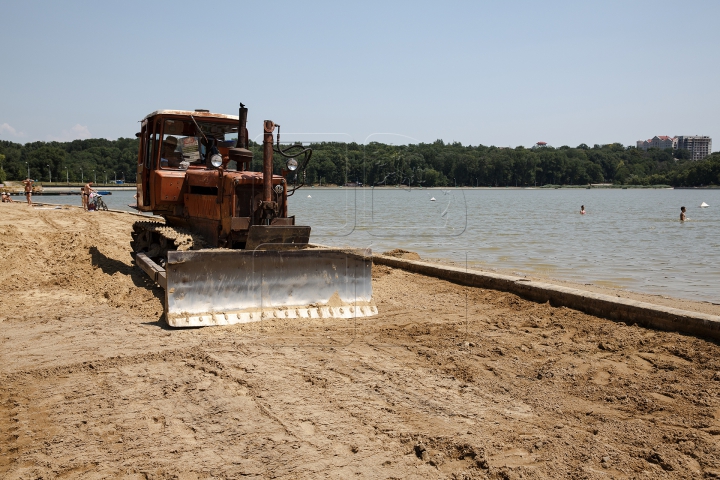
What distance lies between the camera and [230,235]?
9.09 meters

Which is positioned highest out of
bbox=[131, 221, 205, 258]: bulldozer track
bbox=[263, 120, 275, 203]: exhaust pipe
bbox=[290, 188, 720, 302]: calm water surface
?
bbox=[263, 120, 275, 203]: exhaust pipe

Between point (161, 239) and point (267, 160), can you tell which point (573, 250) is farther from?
point (267, 160)

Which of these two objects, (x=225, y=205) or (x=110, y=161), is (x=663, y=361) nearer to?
(x=225, y=205)

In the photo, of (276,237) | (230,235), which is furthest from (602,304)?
(230,235)

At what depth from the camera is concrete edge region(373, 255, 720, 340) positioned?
6699 mm

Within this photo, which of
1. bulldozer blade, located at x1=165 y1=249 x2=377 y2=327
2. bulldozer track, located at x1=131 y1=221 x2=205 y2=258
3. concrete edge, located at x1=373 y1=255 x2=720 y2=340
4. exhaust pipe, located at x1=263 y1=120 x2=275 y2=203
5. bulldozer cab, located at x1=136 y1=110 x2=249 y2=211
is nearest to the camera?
concrete edge, located at x1=373 y1=255 x2=720 y2=340

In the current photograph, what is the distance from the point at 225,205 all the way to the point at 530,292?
187 inches

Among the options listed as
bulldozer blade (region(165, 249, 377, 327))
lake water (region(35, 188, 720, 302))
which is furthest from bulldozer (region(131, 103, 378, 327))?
lake water (region(35, 188, 720, 302))

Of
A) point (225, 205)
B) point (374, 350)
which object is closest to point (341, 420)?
point (374, 350)

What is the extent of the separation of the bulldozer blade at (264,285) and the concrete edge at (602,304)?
2.47 metres

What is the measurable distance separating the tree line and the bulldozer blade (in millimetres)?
1922

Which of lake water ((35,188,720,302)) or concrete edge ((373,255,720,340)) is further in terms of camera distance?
lake water ((35,188,720,302))

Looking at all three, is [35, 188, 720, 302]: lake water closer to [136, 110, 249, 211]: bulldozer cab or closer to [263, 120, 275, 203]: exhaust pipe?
[136, 110, 249, 211]: bulldozer cab

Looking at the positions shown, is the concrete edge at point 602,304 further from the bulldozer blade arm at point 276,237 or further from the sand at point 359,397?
the bulldozer blade arm at point 276,237
